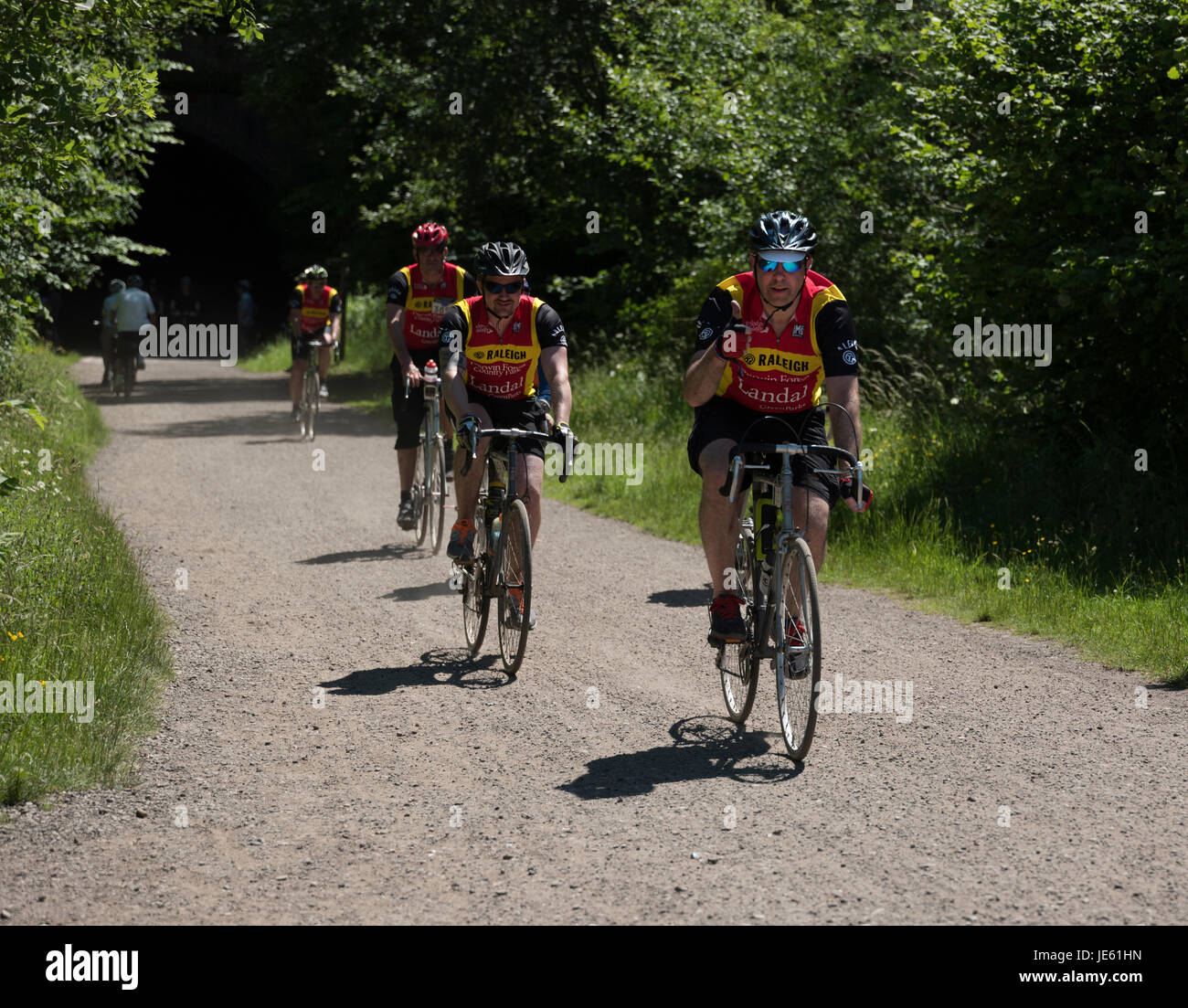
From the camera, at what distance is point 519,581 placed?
733cm

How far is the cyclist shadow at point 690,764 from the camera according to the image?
5434mm

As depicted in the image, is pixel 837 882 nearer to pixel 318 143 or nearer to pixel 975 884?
pixel 975 884

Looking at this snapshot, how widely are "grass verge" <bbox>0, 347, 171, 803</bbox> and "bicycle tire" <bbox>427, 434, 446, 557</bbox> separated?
2380 mm

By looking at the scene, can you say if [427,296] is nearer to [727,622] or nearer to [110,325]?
[727,622]

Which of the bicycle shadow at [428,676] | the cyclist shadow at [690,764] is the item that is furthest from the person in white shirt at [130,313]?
the cyclist shadow at [690,764]

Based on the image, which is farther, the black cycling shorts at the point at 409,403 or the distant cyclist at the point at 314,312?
the distant cyclist at the point at 314,312

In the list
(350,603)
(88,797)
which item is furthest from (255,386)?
(88,797)

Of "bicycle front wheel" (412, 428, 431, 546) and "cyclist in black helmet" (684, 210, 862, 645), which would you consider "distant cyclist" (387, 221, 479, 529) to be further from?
"cyclist in black helmet" (684, 210, 862, 645)

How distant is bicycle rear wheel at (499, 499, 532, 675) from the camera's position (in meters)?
7.16

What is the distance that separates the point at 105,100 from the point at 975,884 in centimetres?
614

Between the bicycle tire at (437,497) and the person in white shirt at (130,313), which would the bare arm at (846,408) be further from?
the person in white shirt at (130,313)

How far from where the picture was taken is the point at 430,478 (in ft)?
36.4
